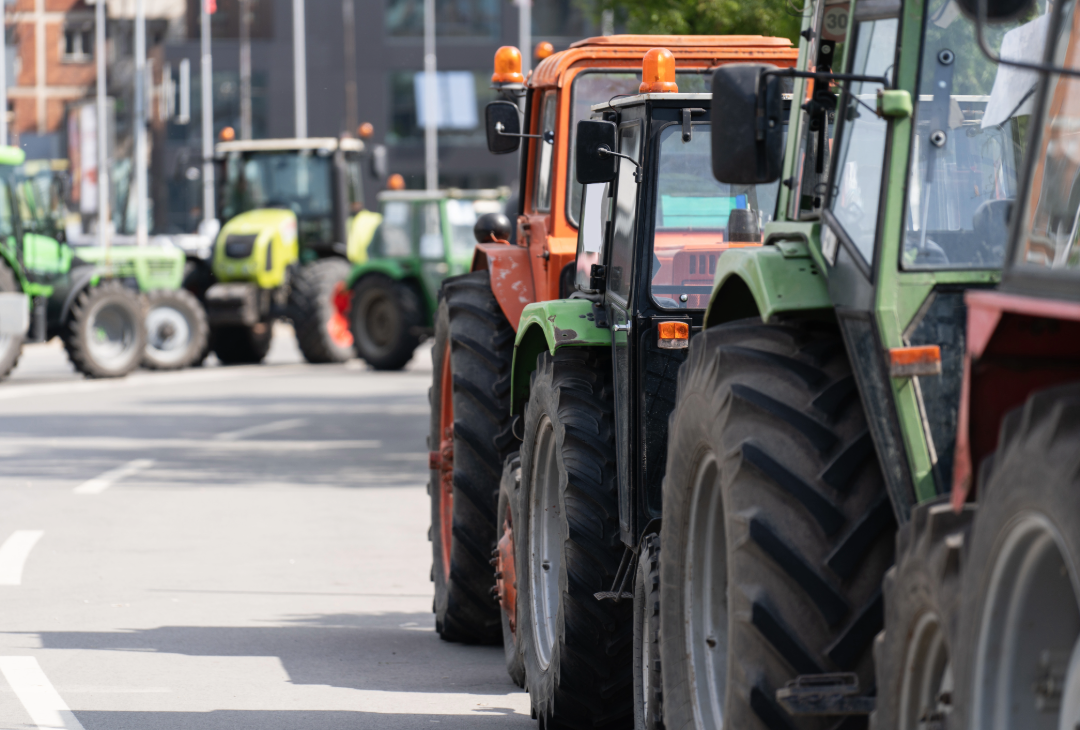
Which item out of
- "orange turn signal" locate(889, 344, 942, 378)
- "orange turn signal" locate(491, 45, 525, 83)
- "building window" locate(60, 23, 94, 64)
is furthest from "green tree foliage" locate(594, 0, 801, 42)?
"building window" locate(60, 23, 94, 64)

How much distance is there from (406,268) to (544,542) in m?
20.3

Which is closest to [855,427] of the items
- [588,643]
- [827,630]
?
[827,630]

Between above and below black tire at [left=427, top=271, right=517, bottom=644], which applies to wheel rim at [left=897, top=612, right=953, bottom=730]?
above

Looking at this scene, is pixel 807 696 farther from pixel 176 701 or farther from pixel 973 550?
pixel 176 701

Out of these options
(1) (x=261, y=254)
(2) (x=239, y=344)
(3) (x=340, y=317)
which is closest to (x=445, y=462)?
(3) (x=340, y=317)

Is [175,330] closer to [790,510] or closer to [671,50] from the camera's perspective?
[671,50]

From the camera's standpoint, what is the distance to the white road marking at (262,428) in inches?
708

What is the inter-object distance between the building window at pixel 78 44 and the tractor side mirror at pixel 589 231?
7489cm

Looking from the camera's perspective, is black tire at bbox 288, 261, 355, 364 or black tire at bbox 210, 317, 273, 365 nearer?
black tire at bbox 288, 261, 355, 364

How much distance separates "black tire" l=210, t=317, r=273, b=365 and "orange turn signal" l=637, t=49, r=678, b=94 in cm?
2204

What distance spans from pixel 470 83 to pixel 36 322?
37.6 m

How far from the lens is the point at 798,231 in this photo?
15.2 feet

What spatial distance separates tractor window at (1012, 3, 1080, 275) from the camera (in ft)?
10.8

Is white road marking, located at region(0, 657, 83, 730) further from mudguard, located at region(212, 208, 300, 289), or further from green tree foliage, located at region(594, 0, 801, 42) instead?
mudguard, located at region(212, 208, 300, 289)
